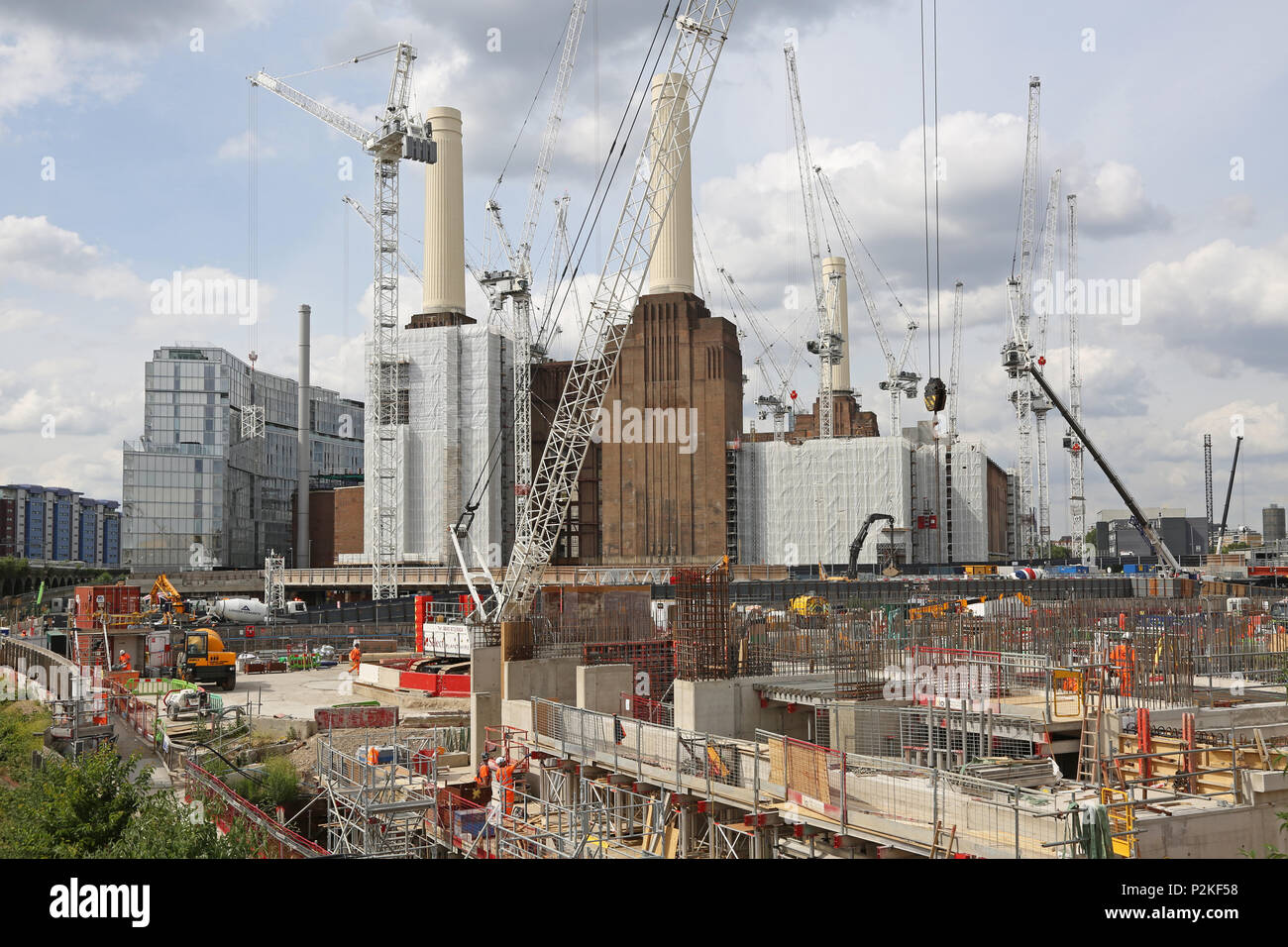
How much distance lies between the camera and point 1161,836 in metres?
14.7

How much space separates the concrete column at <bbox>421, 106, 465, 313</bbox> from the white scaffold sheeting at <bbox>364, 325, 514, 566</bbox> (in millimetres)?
3865

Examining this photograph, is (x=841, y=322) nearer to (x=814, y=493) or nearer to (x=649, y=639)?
(x=814, y=493)

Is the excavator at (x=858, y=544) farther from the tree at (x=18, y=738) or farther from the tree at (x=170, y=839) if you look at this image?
the tree at (x=170, y=839)

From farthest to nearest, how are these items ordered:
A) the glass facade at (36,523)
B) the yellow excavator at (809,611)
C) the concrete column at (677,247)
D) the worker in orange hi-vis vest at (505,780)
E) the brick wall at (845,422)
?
the glass facade at (36,523) → the brick wall at (845,422) → the concrete column at (677,247) → the yellow excavator at (809,611) → the worker in orange hi-vis vest at (505,780)

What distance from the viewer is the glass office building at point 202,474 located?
114688 millimetres

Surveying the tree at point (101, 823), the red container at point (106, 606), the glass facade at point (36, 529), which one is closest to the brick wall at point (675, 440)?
the red container at point (106, 606)

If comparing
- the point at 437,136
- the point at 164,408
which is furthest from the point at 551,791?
the point at 164,408

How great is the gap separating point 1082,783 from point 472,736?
1908 cm

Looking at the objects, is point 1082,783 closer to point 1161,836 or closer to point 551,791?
point 1161,836

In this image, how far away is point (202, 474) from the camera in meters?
117

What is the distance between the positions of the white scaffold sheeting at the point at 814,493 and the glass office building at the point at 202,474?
57432 millimetres

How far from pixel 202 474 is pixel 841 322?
8120cm

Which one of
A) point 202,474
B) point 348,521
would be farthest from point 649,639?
point 202,474

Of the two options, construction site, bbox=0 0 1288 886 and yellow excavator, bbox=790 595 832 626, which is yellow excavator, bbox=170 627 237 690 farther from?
yellow excavator, bbox=790 595 832 626
